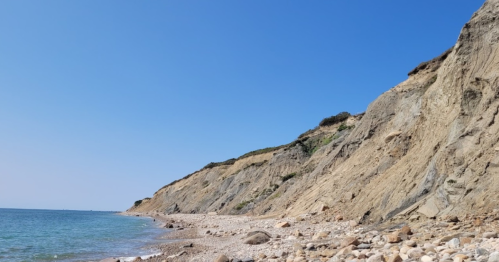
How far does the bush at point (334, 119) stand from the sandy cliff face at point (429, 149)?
17.5 meters

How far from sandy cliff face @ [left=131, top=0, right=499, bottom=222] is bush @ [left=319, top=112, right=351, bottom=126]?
688 inches

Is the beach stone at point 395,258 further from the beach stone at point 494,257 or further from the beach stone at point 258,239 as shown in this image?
the beach stone at point 258,239

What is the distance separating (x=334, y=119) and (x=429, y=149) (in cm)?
3347

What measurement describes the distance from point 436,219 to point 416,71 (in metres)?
20.9

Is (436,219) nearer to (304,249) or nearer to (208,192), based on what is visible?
(304,249)

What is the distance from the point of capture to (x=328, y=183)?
76.3 feet

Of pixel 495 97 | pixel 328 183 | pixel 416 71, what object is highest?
pixel 416 71

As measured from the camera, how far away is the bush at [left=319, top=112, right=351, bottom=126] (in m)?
46.4

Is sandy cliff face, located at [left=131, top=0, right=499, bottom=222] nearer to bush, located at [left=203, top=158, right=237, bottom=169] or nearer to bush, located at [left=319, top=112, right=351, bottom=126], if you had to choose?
bush, located at [left=319, top=112, right=351, bottom=126]

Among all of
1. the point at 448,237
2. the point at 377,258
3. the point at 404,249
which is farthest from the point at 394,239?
the point at 377,258

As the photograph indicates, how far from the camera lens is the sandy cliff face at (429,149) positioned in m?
10.7

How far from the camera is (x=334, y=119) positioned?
4744 cm

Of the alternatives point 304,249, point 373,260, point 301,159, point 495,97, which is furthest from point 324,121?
point 373,260

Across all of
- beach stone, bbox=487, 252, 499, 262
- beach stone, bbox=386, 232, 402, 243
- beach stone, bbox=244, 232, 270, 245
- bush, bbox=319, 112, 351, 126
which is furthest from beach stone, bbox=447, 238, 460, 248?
bush, bbox=319, 112, 351, 126
